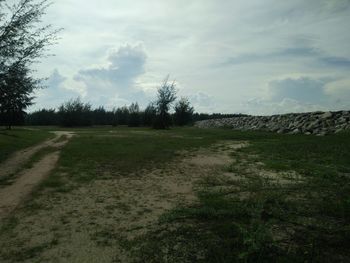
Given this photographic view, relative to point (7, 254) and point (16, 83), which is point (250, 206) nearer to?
point (7, 254)

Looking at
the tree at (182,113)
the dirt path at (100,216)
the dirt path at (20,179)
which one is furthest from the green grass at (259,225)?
the tree at (182,113)

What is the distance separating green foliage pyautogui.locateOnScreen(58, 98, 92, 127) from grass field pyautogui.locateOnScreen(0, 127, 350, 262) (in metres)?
67.5

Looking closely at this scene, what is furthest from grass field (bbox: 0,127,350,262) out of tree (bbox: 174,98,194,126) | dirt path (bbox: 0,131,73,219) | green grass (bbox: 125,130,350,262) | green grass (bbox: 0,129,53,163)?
tree (bbox: 174,98,194,126)

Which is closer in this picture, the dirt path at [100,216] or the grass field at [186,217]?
the grass field at [186,217]

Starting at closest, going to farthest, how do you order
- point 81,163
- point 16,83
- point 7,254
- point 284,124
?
1. point 7,254
2. point 81,163
3. point 16,83
4. point 284,124

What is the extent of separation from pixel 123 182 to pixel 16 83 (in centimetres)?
755

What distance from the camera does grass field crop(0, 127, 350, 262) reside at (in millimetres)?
5012

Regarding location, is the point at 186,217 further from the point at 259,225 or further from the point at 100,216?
the point at 100,216

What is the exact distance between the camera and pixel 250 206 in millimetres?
7004

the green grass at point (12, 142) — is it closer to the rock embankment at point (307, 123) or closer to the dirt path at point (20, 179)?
the dirt path at point (20, 179)

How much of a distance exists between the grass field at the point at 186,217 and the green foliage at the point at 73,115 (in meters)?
67.5

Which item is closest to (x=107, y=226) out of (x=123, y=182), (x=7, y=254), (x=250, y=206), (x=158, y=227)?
(x=158, y=227)

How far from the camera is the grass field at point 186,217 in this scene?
501cm

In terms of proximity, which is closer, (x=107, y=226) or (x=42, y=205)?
(x=107, y=226)
